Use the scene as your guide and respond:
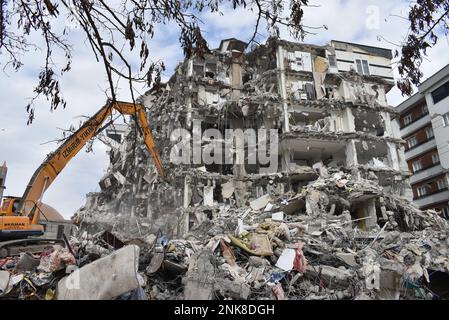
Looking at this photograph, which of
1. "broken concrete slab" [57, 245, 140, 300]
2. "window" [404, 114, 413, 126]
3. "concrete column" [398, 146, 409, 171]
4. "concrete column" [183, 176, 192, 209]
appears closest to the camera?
"broken concrete slab" [57, 245, 140, 300]

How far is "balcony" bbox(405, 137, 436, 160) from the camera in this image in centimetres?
3668

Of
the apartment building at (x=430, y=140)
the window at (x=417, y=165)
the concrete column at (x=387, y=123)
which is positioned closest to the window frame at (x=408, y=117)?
the apartment building at (x=430, y=140)

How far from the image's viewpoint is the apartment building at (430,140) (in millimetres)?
34312

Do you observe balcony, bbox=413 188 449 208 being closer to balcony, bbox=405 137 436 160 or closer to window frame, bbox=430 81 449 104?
balcony, bbox=405 137 436 160

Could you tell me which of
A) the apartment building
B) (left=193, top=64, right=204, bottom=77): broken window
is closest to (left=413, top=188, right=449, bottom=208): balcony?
the apartment building

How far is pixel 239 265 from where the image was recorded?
8906mm

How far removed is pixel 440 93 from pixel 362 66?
31.9ft

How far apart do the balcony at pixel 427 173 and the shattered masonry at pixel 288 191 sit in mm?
8088

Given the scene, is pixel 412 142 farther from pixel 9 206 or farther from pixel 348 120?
pixel 9 206

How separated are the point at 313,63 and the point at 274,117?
708 cm

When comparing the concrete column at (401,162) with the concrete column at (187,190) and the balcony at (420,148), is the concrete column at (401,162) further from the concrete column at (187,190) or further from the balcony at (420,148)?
the concrete column at (187,190)

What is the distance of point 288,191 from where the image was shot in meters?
24.4

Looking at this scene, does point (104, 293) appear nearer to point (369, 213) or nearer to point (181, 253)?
point (181, 253)
